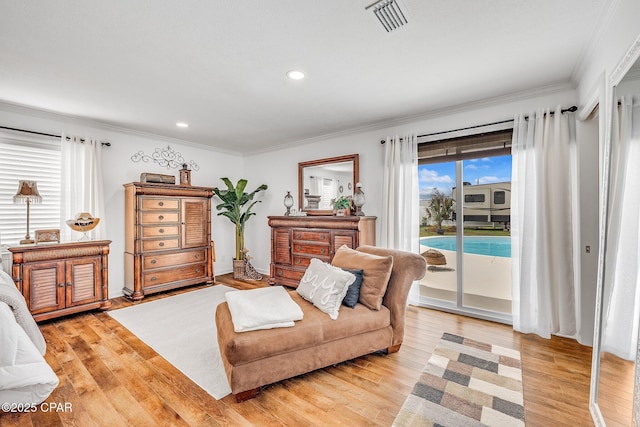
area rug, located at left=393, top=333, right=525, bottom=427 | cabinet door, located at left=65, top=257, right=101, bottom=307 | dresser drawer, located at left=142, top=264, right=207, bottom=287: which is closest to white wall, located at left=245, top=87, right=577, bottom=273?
dresser drawer, located at left=142, top=264, right=207, bottom=287

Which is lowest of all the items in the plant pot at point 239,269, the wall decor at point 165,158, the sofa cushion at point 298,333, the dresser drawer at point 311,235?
the plant pot at point 239,269

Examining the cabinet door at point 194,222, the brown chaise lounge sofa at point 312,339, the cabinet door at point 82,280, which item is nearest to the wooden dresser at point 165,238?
the cabinet door at point 194,222

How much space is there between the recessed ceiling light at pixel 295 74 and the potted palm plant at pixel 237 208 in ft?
9.21

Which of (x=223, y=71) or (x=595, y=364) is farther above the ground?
(x=223, y=71)

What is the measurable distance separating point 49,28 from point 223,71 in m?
1.14

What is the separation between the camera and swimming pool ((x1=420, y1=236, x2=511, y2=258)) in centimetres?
349

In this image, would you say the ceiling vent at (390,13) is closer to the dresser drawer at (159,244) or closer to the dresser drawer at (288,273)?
the dresser drawer at (288,273)

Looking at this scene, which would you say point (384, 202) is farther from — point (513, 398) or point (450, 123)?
point (513, 398)

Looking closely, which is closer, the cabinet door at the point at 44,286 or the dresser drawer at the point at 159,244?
the cabinet door at the point at 44,286

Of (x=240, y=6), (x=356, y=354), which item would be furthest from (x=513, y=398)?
(x=240, y=6)

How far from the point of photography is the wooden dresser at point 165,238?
4035mm

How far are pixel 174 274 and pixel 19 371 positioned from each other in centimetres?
283

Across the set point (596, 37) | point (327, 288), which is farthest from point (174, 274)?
point (596, 37)

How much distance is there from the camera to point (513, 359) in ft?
7.80
